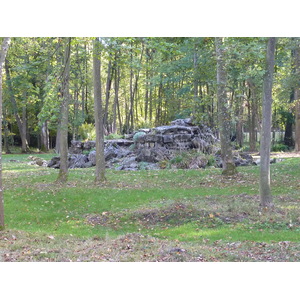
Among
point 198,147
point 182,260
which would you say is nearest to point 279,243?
point 182,260

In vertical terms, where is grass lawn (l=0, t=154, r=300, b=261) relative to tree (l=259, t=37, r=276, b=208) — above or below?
below

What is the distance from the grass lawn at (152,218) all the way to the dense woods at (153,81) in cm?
205

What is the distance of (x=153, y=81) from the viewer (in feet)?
89.1

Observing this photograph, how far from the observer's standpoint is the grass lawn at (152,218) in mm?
6023

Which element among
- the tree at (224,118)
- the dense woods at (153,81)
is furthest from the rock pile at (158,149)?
the tree at (224,118)

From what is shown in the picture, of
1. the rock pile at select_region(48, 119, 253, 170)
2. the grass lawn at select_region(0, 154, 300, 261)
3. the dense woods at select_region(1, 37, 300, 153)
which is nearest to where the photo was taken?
the grass lawn at select_region(0, 154, 300, 261)

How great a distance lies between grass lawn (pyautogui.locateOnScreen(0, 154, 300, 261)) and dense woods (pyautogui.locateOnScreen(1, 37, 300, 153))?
2049 millimetres

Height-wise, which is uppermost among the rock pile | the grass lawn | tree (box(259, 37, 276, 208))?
tree (box(259, 37, 276, 208))

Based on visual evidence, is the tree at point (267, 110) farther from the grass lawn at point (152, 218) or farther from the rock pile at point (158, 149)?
the rock pile at point (158, 149)

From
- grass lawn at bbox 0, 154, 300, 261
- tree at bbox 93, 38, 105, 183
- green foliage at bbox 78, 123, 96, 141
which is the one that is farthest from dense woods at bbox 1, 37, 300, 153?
grass lawn at bbox 0, 154, 300, 261

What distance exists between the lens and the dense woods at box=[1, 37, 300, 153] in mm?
9289

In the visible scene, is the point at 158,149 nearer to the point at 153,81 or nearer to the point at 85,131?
the point at 153,81

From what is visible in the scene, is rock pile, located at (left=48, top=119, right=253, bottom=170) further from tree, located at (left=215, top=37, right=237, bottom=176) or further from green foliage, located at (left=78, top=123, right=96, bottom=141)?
green foliage, located at (left=78, top=123, right=96, bottom=141)
